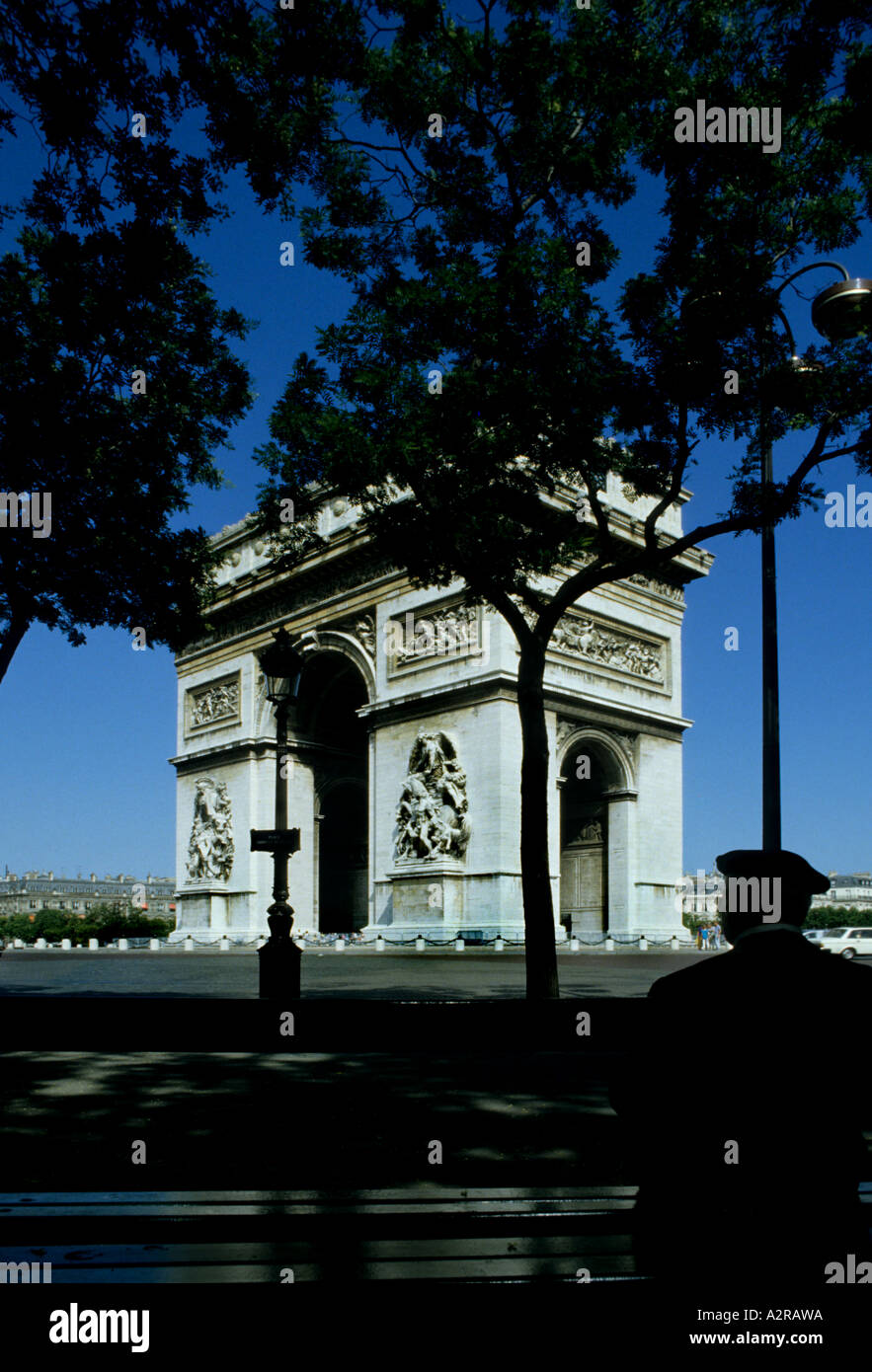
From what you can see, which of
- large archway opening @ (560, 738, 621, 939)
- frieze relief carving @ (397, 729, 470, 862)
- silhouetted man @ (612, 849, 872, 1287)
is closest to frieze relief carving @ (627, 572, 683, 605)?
large archway opening @ (560, 738, 621, 939)

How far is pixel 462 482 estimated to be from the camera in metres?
11.5

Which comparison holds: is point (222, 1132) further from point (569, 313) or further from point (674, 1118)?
point (569, 313)

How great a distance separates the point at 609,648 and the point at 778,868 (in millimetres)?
28475

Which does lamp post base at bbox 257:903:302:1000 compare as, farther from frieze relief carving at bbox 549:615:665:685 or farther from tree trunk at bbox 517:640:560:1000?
frieze relief carving at bbox 549:615:665:685

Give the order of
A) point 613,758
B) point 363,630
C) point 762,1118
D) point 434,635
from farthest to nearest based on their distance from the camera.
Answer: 1. point 363,630
2. point 613,758
3. point 434,635
4. point 762,1118

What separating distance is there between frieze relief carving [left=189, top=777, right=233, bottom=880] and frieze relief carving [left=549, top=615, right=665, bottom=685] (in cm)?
1282

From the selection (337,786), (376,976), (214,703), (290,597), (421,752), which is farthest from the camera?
(214,703)

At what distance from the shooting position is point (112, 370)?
13203mm

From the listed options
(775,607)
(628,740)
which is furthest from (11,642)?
(628,740)
